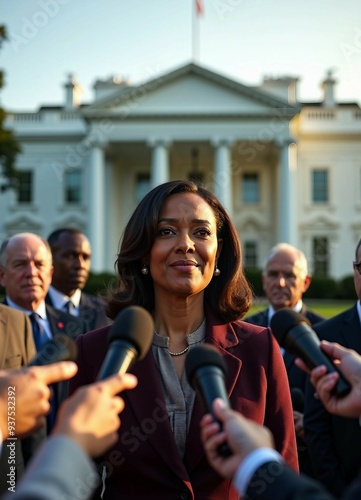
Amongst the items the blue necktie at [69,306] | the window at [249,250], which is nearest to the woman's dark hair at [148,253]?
the blue necktie at [69,306]

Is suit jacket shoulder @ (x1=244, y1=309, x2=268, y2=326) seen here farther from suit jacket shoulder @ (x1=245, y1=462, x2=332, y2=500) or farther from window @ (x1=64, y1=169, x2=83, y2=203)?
window @ (x1=64, y1=169, x2=83, y2=203)

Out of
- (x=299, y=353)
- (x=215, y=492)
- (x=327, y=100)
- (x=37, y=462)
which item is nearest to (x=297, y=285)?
(x=215, y=492)

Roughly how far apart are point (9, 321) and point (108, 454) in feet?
4.82

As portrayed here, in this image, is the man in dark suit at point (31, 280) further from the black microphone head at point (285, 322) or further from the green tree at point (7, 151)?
the green tree at point (7, 151)

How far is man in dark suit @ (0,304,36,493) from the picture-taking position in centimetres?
353

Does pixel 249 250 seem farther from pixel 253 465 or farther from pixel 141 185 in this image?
pixel 253 465

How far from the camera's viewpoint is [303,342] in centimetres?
199

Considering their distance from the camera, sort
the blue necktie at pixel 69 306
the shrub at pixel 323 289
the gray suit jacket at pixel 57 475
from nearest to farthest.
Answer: the gray suit jacket at pixel 57 475
the blue necktie at pixel 69 306
the shrub at pixel 323 289

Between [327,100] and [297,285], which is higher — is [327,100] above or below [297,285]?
above

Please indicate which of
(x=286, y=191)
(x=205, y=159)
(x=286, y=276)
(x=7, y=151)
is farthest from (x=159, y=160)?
(x=286, y=276)

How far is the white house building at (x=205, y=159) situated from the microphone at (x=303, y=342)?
111 feet

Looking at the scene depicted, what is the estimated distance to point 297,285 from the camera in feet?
19.5

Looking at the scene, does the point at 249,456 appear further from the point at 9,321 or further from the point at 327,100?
the point at 327,100

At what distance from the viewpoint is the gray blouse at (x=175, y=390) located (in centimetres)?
267
